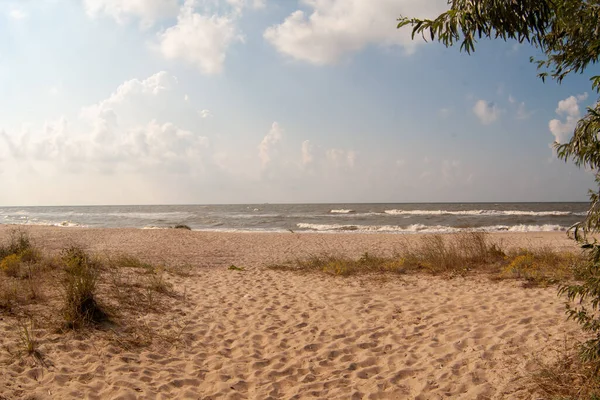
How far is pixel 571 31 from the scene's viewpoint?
9.92 ft

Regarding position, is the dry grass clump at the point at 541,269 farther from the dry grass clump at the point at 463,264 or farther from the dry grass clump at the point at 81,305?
the dry grass clump at the point at 81,305

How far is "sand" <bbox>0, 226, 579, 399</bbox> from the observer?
420 centimetres

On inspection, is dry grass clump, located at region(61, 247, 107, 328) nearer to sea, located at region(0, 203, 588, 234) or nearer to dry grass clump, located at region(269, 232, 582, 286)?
dry grass clump, located at region(269, 232, 582, 286)

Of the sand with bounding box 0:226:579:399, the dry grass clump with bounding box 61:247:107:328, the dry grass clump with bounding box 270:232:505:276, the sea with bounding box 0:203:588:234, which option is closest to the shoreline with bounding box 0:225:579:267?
the dry grass clump with bounding box 270:232:505:276

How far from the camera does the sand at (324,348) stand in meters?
4.20

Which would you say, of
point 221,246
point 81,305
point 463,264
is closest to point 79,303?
point 81,305

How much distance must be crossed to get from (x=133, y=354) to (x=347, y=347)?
9.51ft

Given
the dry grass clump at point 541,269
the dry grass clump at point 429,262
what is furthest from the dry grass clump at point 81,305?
the dry grass clump at point 541,269

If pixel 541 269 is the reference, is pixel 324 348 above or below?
below

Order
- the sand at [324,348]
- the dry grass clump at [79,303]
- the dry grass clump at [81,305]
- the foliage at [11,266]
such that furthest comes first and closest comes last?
the foliage at [11,266] < the dry grass clump at [81,305] < the dry grass clump at [79,303] < the sand at [324,348]

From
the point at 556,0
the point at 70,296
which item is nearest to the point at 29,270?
the point at 70,296

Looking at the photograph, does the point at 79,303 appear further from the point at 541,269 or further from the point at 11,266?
the point at 541,269

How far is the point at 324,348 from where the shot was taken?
17.8 ft

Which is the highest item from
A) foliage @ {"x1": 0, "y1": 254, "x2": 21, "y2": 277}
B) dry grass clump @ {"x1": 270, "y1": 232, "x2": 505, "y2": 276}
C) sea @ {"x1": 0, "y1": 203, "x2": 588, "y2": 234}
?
foliage @ {"x1": 0, "y1": 254, "x2": 21, "y2": 277}
